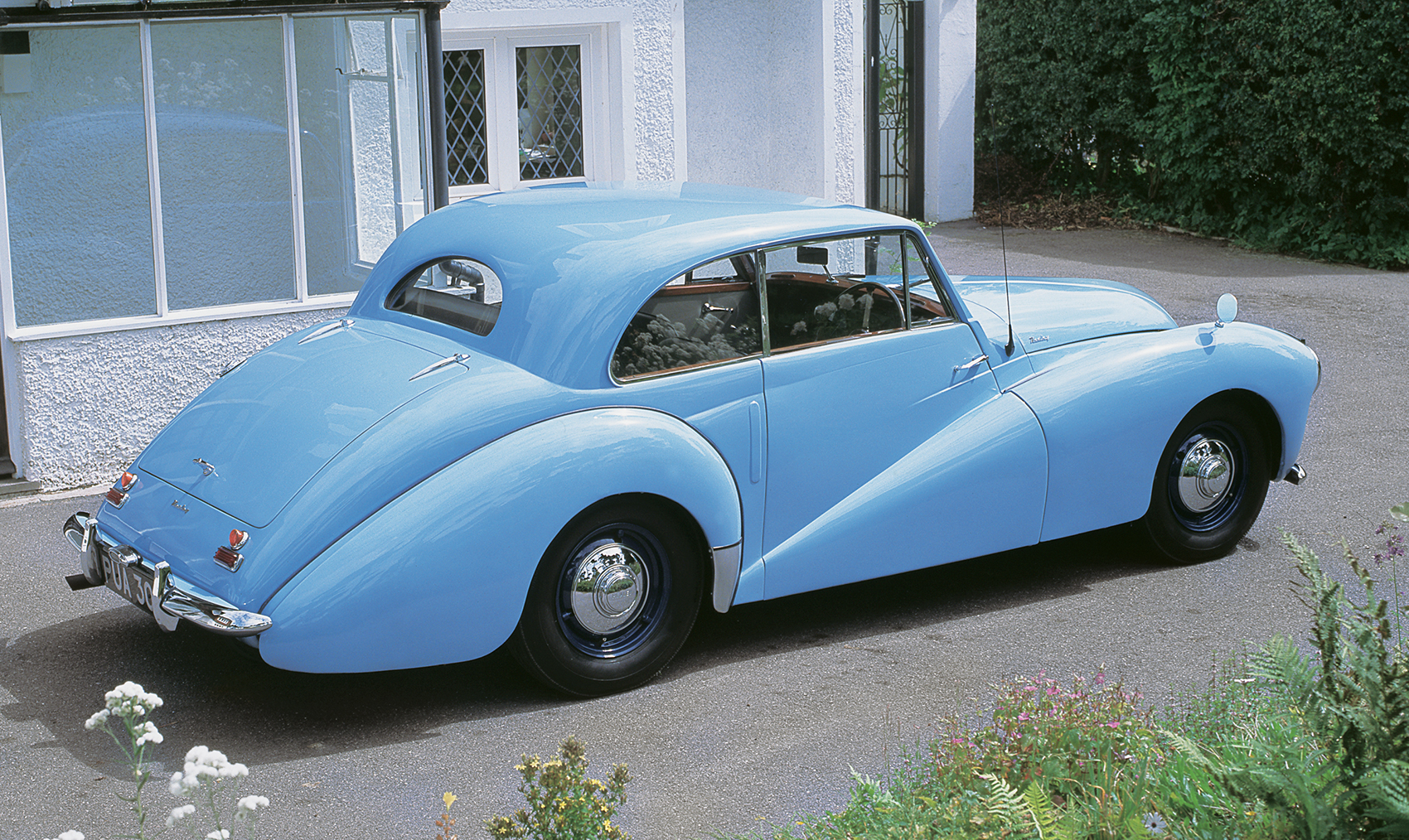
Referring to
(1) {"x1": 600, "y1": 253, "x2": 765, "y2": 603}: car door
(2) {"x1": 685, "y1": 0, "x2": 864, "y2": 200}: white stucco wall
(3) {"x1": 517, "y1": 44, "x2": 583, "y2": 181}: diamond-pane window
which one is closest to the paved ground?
(1) {"x1": 600, "y1": 253, "x2": 765, "y2": 603}: car door

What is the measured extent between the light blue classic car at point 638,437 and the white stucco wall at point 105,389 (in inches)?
96.4

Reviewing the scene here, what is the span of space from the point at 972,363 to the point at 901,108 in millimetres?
11226

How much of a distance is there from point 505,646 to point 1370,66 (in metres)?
10.9

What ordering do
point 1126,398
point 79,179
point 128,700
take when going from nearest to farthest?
1. point 128,700
2. point 1126,398
3. point 79,179

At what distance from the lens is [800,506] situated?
500 centimetres

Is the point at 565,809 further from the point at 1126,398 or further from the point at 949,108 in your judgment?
the point at 949,108

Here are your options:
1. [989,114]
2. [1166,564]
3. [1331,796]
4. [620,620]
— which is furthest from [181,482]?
[989,114]

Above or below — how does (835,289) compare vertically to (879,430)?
above

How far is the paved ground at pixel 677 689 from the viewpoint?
4.12 meters

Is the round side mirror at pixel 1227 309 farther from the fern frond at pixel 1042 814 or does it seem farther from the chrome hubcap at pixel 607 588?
the fern frond at pixel 1042 814

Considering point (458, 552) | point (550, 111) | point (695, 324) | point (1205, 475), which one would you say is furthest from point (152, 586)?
point (550, 111)

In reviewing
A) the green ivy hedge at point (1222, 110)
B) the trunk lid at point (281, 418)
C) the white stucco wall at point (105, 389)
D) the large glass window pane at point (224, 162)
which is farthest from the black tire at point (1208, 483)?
the green ivy hedge at point (1222, 110)

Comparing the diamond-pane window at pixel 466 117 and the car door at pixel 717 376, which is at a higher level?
the diamond-pane window at pixel 466 117

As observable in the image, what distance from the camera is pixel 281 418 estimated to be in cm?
468
